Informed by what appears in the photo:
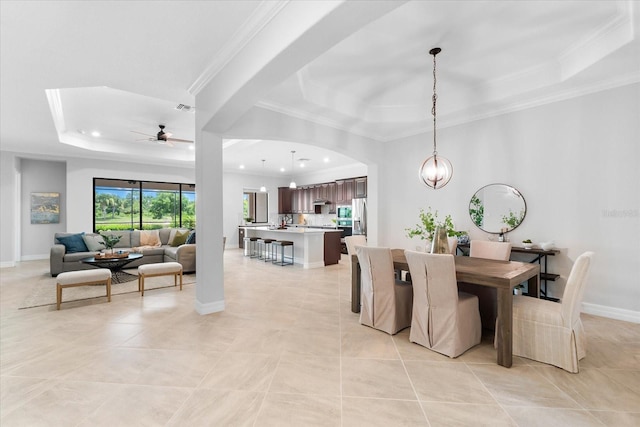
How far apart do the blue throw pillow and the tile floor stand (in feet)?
8.45

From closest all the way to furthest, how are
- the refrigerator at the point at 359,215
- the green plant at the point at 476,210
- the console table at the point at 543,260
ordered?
1. the console table at the point at 543,260
2. the green plant at the point at 476,210
3. the refrigerator at the point at 359,215

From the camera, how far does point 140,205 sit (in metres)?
8.62

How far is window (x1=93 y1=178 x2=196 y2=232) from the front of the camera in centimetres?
806

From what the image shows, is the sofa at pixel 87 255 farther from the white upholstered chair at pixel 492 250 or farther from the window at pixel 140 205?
the white upholstered chair at pixel 492 250

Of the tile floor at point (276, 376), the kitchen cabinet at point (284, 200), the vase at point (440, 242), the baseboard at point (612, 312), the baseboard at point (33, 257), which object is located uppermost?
the kitchen cabinet at point (284, 200)

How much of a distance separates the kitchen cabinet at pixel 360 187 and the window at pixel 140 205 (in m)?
5.34

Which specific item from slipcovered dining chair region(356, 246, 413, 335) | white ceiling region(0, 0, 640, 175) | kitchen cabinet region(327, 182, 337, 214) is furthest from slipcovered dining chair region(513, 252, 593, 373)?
kitchen cabinet region(327, 182, 337, 214)

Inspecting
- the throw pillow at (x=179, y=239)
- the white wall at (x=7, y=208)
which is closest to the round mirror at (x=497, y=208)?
the throw pillow at (x=179, y=239)

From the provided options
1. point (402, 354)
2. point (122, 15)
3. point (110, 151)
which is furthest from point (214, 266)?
point (110, 151)

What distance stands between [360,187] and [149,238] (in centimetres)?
593

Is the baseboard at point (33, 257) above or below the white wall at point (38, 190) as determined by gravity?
below

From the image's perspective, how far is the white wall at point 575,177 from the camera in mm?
3408

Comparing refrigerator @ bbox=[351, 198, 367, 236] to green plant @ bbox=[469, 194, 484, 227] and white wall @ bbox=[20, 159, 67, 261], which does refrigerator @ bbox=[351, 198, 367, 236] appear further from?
white wall @ bbox=[20, 159, 67, 261]

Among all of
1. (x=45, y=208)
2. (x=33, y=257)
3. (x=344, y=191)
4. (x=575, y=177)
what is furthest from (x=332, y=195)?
(x=33, y=257)
